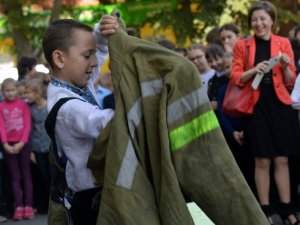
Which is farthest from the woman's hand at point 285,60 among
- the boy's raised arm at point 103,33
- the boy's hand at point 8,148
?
the boy's hand at point 8,148

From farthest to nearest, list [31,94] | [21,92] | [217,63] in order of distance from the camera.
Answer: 1. [21,92]
2. [31,94]
3. [217,63]

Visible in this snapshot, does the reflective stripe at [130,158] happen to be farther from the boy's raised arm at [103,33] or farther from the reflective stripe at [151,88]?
the boy's raised arm at [103,33]

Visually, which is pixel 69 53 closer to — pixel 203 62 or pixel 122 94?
pixel 122 94

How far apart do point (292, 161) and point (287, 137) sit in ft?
2.99

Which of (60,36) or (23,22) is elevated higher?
(60,36)

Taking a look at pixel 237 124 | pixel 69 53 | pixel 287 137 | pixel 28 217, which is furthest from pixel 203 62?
pixel 69 53

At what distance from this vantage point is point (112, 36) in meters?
2.80

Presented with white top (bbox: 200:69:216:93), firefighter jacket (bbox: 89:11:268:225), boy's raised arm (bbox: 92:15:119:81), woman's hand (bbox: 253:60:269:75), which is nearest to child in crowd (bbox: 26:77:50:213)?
white top (bbox: 200:69:216:93)

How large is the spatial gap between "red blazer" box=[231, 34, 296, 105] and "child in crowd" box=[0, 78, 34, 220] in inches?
121

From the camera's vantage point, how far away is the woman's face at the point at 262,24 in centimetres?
646

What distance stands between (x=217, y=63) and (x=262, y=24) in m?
1.16

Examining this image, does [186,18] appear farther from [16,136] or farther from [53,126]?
[53,126]

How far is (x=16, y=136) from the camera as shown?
8.55 m

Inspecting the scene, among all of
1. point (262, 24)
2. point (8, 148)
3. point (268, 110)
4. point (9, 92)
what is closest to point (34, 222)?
point (8, 148)
